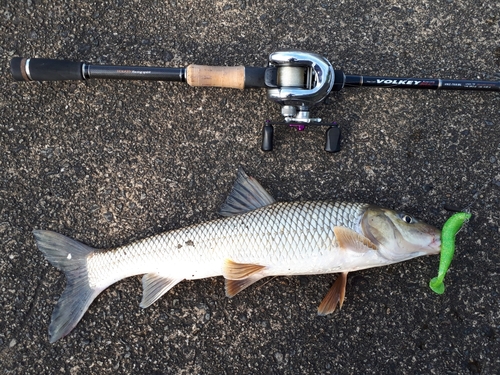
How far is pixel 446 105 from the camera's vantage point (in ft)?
8.52

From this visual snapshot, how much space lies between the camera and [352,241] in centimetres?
215

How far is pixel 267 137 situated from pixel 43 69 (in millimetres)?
1407

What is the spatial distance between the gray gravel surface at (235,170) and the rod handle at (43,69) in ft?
0.82

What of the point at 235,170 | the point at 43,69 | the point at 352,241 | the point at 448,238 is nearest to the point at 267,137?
the point at 235,170

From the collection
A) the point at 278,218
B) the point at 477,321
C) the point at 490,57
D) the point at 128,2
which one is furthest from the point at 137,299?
the point at 490,57

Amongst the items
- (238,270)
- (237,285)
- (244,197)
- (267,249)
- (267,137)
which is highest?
(267,137)

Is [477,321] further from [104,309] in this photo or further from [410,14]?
[104,309]

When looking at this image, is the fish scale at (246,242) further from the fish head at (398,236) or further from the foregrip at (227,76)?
the foregrip at (227,76)

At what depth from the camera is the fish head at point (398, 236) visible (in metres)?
2.19

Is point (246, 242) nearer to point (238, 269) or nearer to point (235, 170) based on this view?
point (238, 269)

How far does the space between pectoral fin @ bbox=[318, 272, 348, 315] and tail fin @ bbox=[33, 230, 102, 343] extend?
4.54 ft

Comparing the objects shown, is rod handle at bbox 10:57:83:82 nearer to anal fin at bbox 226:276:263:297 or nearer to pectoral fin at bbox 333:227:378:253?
anal fin at bbox 226:276:263:297

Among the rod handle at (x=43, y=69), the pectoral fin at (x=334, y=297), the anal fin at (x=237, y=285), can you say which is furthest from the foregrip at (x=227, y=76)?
the pectoral fin at (x=334, y=297)

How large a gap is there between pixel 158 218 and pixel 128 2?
4.90 feet
